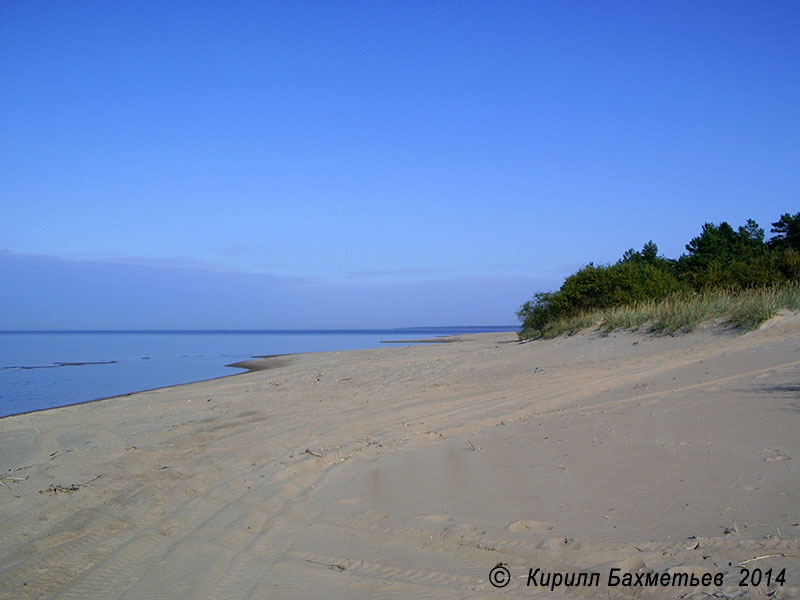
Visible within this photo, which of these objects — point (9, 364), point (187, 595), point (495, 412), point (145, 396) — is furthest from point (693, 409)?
point (9, 364)

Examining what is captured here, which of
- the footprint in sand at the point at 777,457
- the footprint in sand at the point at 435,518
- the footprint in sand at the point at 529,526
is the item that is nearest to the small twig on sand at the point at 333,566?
the footprint in sand at the point at 435,518

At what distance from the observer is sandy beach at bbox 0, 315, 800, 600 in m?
3.62

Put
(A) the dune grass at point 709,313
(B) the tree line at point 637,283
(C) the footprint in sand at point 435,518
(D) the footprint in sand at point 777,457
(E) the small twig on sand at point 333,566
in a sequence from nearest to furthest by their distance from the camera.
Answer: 1. (E) the small twig on sand at point 333,566
2. (C) the footprint in sand at point 435,518
3. (D) the footprint in sand at point 777,457
4. (A) the dune grass at point 709,313
5. (B) the tree line at point 637,283

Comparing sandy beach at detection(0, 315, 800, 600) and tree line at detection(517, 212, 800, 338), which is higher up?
tree line at detection(517, 212, 800, 338)

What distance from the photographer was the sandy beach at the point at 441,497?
3.62 meters

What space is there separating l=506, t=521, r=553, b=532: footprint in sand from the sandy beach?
A: 0.02m

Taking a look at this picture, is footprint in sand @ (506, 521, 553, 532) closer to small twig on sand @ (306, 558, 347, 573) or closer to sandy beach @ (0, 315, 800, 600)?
sandy beach @ (0, 315, 800, 600)

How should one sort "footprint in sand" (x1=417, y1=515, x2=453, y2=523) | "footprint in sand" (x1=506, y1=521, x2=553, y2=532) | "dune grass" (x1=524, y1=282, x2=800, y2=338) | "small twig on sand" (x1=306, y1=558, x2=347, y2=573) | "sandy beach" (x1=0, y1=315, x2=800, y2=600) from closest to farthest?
1. "sandy beach" (x1=0, y1=315, x2=800, y2=600)
2. "small twig on sand" (x1=306, y1=558, x2=347, y2=573)
3. "footprint in sand" (x1=506, y1=521, x2=553, y2=532)
4. "footprint in sand" (x1=417, y1=515, x2=453, y2=523)
5. "dune grass" (x1=524, y1=282, x2=800, y2=338)

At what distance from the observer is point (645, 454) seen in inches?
218

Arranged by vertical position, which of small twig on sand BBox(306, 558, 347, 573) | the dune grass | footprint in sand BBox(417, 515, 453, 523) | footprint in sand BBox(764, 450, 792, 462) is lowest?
small twig on sand BBox(306, 558, 347, 573)

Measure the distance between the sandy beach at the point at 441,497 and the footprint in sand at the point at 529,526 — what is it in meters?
0.02

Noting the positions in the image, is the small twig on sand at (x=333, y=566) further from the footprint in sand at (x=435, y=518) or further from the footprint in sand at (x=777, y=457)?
the footprint in sand at (x=777, y=457)

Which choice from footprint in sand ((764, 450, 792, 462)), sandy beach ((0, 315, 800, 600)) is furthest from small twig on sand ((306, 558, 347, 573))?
footprint in sand ((764, 450, 792, 462))

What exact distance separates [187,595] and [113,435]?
272 inches
